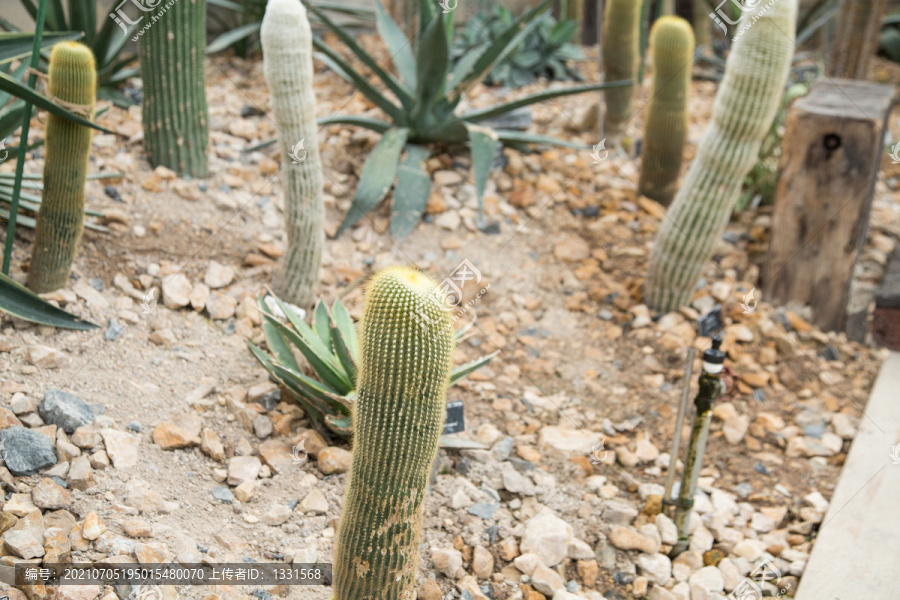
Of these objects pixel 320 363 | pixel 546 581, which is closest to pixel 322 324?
pixel 320 363

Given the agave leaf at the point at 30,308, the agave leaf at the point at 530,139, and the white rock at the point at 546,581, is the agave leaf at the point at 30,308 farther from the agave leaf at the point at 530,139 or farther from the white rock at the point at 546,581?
the agave leaf at the point at 530,139

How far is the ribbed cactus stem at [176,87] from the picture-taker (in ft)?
11.2

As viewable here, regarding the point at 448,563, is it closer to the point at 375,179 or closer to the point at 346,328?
the point at 346,328

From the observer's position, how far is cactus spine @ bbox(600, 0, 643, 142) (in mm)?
4500

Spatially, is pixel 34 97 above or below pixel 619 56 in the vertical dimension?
below

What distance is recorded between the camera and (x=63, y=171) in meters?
2.69

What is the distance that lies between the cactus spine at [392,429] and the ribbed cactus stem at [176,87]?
2115mm

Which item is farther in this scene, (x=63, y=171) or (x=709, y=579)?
(x=63, y=171)

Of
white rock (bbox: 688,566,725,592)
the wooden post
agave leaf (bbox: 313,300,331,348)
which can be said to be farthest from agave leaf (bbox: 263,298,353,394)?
the wooden post

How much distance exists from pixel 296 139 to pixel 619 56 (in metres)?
2.38

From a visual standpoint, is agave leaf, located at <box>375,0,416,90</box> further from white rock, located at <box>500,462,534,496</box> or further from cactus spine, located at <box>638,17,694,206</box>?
white rock, located at <box>500,462,534,496</box>

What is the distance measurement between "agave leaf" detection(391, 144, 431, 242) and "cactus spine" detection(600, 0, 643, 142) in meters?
1.53

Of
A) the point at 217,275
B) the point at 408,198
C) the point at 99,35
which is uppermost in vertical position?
the point at 99,35

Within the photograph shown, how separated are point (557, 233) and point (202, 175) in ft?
5.69
